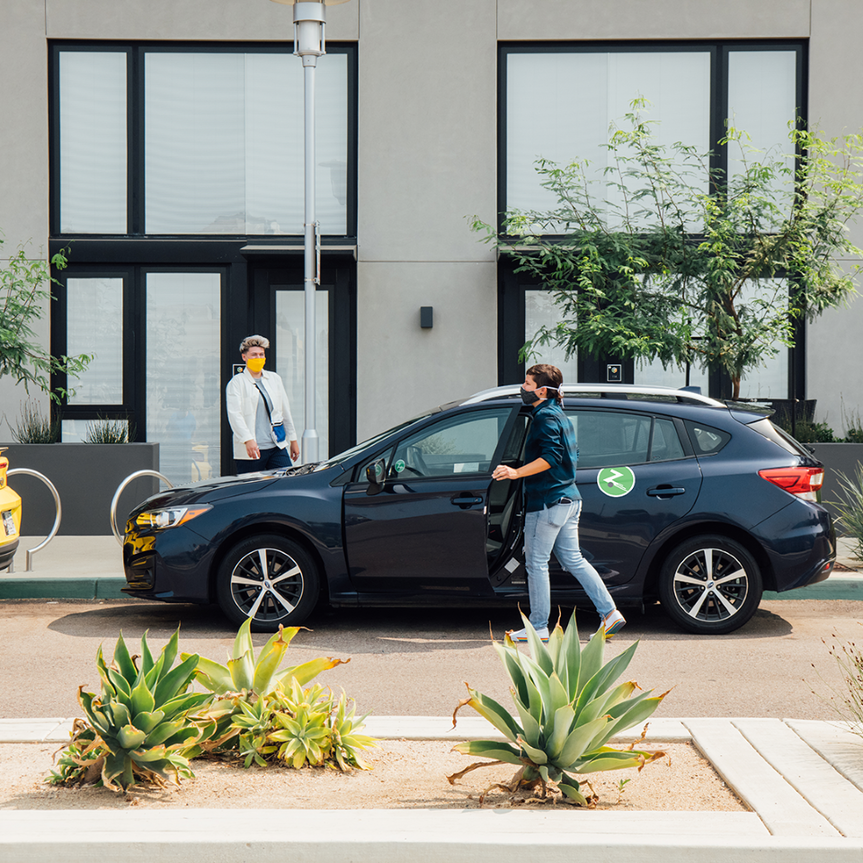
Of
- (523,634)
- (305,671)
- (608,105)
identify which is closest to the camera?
(305,671)

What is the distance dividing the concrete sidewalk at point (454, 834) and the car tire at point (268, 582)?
3.84 meters

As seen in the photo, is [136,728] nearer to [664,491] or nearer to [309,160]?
[664,491]

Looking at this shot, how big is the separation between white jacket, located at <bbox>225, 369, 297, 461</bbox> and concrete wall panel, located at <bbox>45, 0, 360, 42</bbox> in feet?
18.5

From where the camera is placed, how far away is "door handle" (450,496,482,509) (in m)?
7.37

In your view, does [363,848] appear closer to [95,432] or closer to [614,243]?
[614,243]

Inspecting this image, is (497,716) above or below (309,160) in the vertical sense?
below

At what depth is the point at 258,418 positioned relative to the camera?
991 centimetres

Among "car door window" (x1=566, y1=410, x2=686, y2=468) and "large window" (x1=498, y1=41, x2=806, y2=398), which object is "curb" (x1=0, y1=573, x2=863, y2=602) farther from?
"large window" (x1=498, y1=41, x2=806, y2=398)

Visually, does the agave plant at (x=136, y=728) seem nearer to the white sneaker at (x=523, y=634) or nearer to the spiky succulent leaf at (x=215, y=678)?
the spiky succulent leaf at (x=215, y=678)

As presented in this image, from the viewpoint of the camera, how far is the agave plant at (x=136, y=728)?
372 centimetres

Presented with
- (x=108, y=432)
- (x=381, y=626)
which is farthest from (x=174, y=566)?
(x=108, y=432)

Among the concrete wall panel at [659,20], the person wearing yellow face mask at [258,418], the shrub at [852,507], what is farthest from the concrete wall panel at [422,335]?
the shrub at [852,507]

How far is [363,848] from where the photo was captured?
3.26 m

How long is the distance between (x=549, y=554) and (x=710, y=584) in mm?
1344
